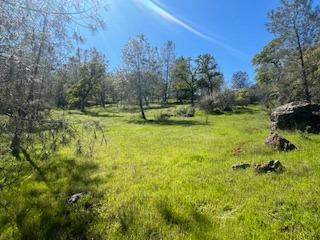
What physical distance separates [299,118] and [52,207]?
1357 centimetres

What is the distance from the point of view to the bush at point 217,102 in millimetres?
46634

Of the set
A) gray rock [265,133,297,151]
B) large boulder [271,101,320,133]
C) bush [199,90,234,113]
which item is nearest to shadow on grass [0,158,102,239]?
gray rock [265,133,297,151]

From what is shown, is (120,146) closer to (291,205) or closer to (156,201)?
(156,201)

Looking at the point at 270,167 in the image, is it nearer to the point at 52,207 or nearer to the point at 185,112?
the point at 52,207

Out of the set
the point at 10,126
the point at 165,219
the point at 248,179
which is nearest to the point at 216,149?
the point at 248,179

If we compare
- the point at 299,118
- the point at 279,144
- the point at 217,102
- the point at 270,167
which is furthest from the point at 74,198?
the point at 217,102

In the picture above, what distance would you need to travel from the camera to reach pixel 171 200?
25.2ft

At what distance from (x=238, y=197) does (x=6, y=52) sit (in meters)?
5.71

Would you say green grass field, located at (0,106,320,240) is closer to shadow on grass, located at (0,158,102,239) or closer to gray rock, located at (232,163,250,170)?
shadow on grass, located at (0,158,102,239)

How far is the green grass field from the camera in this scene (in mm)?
6293

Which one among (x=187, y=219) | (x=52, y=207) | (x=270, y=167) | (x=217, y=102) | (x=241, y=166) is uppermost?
(x=217, y=102)

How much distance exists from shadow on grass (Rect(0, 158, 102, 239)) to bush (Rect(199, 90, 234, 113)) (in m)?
36.2

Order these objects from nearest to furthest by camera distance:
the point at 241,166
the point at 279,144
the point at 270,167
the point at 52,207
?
the point at 52,207 < the point at 270,167 < the point at 241,166 < the point at 279,144

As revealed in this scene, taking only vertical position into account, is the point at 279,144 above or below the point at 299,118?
below
